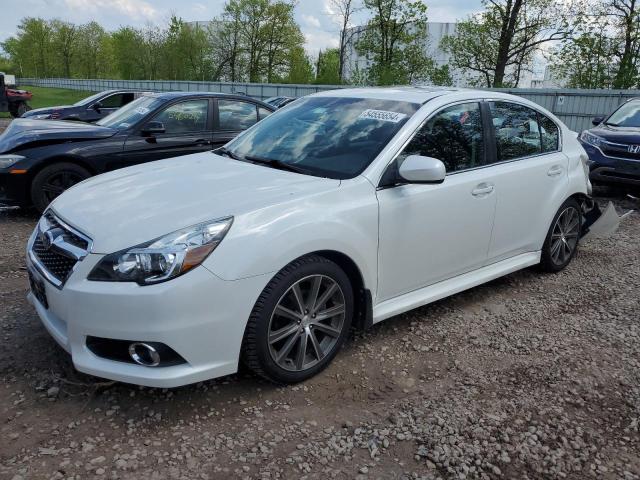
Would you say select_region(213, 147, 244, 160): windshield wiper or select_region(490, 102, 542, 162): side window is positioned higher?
select_region(490, 102, 542, 162): side window

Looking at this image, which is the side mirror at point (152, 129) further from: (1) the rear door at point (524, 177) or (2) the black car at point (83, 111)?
(2) the black car at point (83, 111)

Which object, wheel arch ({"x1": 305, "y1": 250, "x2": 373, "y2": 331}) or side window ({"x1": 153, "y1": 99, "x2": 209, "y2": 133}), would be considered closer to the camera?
wheel arch ({"x1": 305, "y1": 250, "x2": 373, "y2": 331})

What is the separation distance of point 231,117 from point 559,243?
447 cm

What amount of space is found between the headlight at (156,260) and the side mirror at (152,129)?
14.3 feet

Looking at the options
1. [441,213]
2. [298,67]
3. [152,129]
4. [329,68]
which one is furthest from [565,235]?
[298,67]

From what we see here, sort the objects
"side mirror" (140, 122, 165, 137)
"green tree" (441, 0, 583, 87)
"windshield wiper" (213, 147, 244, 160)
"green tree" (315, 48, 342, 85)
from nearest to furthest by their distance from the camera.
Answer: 1. "windshield wiper" (213, 147, 244, 160)
2. "side mirror" (140, 122, 165, 137)
3. "green tree" (441, 0, 583, 87)
4. "green tree" (315, 48, 342, 85)

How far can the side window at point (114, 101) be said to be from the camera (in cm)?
1414

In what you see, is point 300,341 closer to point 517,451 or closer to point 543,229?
point 517,451

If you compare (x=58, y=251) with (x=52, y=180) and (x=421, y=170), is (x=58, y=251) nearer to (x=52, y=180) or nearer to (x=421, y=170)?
(x=421, y=170)

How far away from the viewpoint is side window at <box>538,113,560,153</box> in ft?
15.0

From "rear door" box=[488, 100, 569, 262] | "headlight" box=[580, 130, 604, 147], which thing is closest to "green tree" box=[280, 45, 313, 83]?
"headlight" box=[580, 130, 604, 147]

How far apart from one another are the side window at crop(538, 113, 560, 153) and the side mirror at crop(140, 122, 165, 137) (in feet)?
14.2

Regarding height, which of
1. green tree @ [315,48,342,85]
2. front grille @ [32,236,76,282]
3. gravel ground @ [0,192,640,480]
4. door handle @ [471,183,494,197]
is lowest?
gravel ground @ [0,192,640,480]

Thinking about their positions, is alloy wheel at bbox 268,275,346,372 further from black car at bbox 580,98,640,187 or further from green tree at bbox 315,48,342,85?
green tree at bbox 315,48,342,85
